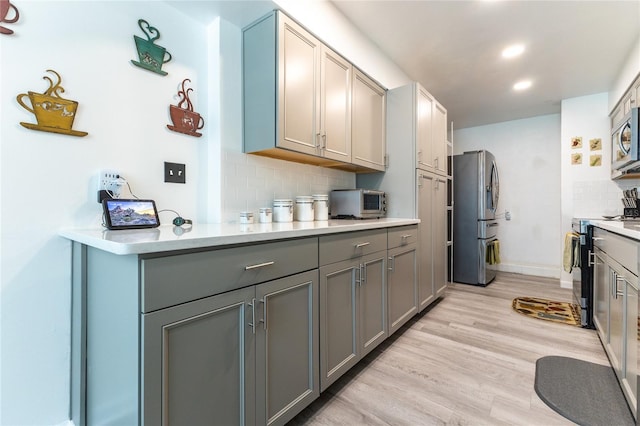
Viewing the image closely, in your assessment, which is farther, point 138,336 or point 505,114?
point 505,114

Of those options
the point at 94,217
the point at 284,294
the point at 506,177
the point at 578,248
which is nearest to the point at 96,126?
the point at 94,217

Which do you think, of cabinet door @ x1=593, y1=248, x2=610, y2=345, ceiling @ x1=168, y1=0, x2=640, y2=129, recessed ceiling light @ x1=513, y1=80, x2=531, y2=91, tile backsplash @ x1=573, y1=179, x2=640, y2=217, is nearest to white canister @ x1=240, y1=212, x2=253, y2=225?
ceiling @ x1=168, y1=0, x2=640, y2=129

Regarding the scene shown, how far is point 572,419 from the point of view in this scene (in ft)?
4.78

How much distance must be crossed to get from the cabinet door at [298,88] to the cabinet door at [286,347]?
85cm

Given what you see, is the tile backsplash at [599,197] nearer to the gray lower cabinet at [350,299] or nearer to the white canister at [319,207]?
the gray lower cabinet at [350,299]

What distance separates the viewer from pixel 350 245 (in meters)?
1.72

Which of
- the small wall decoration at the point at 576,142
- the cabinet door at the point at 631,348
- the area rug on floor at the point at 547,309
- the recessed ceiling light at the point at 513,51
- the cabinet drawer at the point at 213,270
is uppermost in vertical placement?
the recessed ceiling light at the point at 513,51

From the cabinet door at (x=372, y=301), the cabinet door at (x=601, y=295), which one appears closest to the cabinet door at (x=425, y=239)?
the cabinet door at (x=372, y=301)

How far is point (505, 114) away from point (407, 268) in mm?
3425

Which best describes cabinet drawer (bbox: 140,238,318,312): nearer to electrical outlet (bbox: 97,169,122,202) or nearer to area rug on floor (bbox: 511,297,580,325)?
electrical outlet (bbox: 97,169,122,202)

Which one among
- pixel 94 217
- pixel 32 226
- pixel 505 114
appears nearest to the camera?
pixel 32 226

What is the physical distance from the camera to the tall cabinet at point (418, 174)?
2652mm

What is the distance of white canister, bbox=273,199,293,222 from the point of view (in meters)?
1.92

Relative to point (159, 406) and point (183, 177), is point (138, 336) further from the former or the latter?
point (183, 177)
